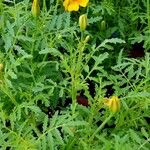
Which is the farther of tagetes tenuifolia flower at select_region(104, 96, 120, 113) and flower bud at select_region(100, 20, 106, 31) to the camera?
flower bud at select_region(100, 20, 106, 31)

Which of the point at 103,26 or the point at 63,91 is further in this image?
the point at 103,26

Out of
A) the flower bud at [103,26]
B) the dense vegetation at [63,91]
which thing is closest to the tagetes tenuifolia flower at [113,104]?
the dense vegetation at [63,91]

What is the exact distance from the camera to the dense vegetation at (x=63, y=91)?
1.72 m

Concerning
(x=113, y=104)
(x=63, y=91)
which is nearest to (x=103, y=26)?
(x=63, y=91)

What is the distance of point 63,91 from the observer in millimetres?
1916

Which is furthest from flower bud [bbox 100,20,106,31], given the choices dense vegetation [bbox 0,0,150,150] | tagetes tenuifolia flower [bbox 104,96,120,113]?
tagetes tenuifolia flower [bbox 104,96,120,113]

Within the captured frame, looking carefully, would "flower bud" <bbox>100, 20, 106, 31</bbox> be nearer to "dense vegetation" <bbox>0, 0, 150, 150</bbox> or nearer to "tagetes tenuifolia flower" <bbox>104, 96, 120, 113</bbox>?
"dense vegetation" <bbox>0, 0, 150, 150</bbox>

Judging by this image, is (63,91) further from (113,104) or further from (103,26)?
(103,26)

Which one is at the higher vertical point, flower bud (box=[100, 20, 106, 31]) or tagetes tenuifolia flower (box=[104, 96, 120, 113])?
flower bud (box=[100, 20, 106, 31])

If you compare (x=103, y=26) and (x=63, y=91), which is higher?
(x=103, y=26)

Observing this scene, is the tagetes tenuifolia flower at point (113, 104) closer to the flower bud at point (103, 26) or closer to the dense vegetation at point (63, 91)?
the dense vegetation at point (63, 91)

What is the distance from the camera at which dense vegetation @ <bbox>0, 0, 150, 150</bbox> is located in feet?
5.65

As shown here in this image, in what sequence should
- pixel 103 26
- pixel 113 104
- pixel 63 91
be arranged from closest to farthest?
pixel 113 104
pixel 63 91
pixel 103 26

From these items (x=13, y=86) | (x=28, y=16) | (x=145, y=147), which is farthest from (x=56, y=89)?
(x=145, y=147)
